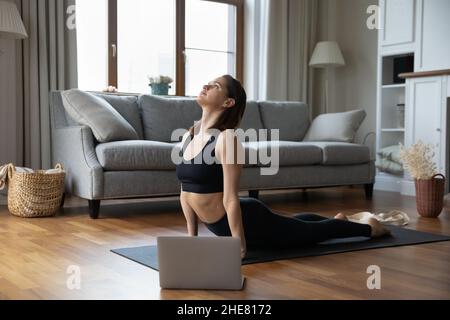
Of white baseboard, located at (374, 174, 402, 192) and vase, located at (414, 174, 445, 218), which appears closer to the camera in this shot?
vase, located at (414, 174, 445, 218)

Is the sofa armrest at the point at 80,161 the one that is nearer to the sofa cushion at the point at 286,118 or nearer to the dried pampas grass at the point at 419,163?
the sofa cushion at the point at 286,118

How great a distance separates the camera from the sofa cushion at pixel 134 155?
3.41 metres

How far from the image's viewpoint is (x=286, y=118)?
496 centimetres

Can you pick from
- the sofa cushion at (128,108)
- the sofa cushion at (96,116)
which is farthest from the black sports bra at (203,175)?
the sofa cushion at (128,108)

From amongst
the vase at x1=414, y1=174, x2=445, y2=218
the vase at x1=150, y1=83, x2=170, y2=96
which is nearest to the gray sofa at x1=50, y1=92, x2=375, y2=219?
the vase at x1=150, y1=83, x2=170, y2=96

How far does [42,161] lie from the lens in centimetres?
443

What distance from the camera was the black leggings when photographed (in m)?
2.13

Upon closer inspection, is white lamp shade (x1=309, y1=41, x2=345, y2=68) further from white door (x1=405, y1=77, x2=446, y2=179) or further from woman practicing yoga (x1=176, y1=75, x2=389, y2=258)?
woman practicing yoga (x1=176, y1=75, x2=389, y2=258)

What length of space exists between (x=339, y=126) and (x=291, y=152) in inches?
30.3

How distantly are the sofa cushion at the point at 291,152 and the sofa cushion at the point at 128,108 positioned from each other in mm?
767

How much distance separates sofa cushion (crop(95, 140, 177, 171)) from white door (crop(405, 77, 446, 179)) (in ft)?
7.41
